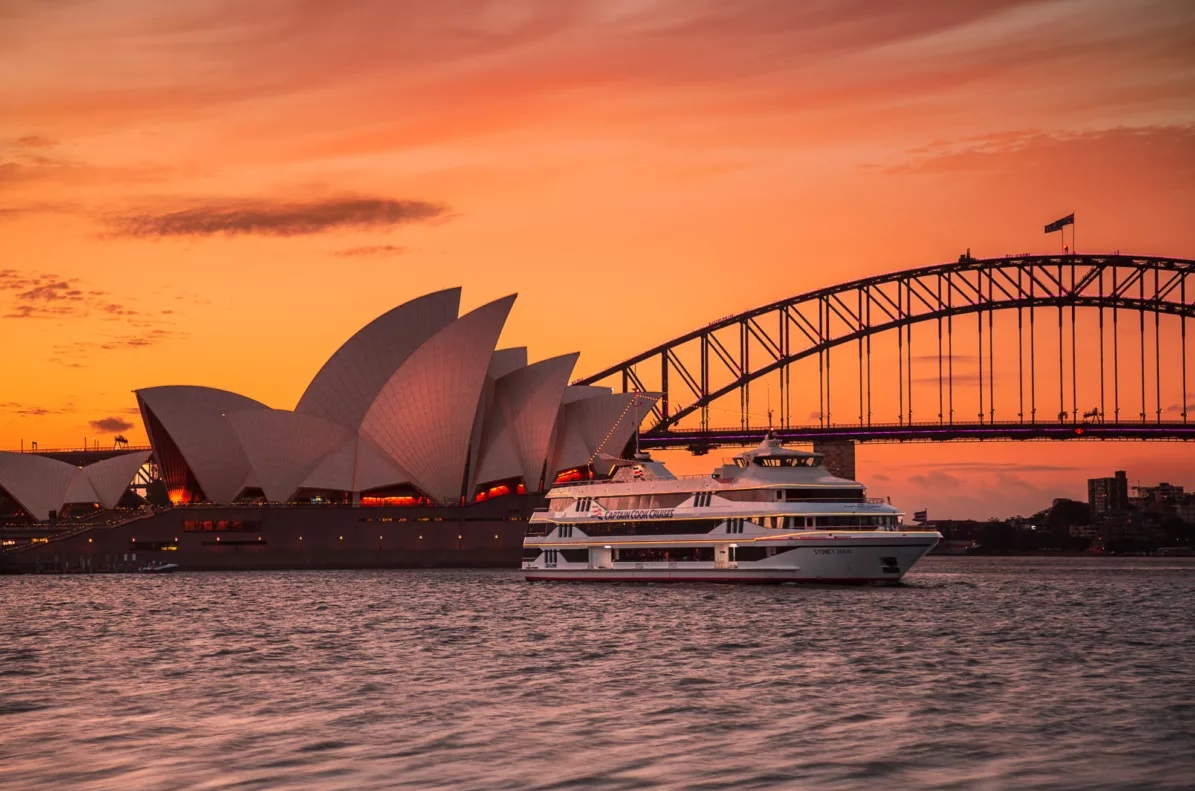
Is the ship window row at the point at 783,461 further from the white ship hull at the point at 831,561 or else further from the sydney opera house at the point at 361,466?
the sydney opera house at the point at 361,466

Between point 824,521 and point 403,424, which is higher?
point 403,424

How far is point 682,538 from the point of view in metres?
71.2

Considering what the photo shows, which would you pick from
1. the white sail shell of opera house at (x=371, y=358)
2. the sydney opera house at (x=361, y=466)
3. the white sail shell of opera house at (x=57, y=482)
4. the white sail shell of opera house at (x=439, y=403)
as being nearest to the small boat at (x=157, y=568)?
the sydney opera house at (x=361, y=466)

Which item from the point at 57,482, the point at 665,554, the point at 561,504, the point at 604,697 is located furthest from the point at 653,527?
the point at 57,482

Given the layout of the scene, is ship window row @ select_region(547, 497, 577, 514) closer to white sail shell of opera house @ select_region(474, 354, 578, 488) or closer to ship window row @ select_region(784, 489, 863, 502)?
ship window row @ select_region(784, 489, 863, 502)

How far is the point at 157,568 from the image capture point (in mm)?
116312

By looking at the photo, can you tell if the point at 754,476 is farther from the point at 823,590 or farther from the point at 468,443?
the point at 468,443

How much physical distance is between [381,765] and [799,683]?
12798 mm

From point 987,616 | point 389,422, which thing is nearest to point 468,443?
point 389,422

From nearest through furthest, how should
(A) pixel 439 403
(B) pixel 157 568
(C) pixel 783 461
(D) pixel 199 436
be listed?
1. (C) pixel 783 461
2. (A) pixel 439 403
3. (B) pixel 157 568
4. (D) pixel 199 436

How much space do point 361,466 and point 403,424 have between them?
23.4ft

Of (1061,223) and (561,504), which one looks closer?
(561,504)

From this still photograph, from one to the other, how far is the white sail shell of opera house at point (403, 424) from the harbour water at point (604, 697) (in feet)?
167

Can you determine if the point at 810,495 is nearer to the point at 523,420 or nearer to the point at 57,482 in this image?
the point at 523,420
